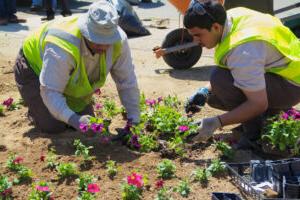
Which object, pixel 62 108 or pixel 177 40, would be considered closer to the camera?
pixel 62 108

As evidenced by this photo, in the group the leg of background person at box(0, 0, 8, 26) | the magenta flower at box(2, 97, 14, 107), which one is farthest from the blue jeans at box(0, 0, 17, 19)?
the magenta flower at box(2, 97, 14, 107)

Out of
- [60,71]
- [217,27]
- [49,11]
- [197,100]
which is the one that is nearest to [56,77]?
[60,71]

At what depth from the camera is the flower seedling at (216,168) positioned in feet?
12.5

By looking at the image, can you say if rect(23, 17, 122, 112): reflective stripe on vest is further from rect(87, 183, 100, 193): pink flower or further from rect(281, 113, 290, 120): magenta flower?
rect(281, 113, 290, 120): magenta flower

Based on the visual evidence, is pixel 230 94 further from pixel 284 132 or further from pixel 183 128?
pixel 284 132

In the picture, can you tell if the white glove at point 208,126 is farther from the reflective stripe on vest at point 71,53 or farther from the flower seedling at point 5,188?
the flower seedling at point 5,188

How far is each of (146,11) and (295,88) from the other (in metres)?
7.56

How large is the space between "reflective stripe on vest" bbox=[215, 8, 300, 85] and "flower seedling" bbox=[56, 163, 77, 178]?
129cm

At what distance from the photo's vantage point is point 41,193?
3480 mm

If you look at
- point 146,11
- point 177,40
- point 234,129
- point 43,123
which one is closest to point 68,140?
point 43,123

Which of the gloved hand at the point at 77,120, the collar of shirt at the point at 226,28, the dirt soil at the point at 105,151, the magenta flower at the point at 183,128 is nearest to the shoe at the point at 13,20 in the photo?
the dirt soil at the point at 105,151

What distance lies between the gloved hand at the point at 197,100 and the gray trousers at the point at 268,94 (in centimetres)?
39

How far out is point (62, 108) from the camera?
4.12 meters

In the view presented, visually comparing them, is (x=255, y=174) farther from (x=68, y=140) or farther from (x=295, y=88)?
(x=68, y=140)
